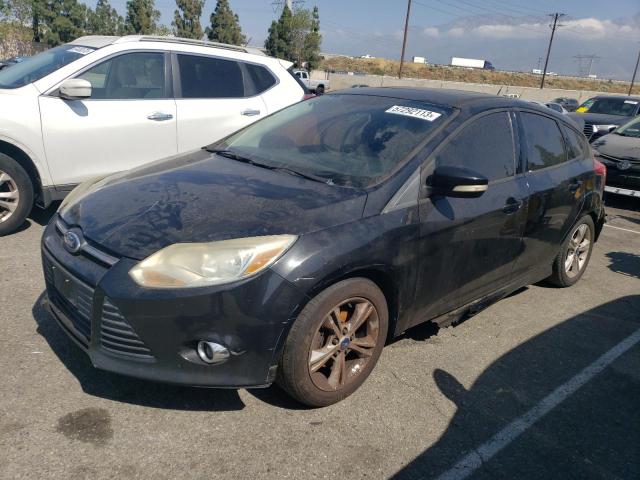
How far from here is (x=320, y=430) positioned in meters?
2.74

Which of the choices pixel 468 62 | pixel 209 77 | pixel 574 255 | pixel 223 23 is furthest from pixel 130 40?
pixel 468 62

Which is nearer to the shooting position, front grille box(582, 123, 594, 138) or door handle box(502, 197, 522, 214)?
door handle box(502, 197, 522, 214)

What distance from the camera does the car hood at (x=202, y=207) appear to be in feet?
8.57

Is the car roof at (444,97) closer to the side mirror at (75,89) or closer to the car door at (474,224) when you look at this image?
the car door at (474,224)

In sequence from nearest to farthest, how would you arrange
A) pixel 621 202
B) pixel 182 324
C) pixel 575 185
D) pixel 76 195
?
pixel 182 324 < pixel 76 195 < pixel 575 185 < pixel 621 202

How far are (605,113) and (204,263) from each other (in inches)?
633

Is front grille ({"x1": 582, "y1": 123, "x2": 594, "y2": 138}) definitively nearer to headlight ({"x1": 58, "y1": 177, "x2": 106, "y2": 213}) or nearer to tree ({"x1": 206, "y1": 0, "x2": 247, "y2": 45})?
headlight ({"x1": 58, "y1": 177, "x2": 106, "y2": 213})

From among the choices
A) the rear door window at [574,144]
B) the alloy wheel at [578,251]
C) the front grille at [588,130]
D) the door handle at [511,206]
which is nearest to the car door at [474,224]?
the door handle at [511,206]

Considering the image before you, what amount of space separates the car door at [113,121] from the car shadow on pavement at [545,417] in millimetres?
3696

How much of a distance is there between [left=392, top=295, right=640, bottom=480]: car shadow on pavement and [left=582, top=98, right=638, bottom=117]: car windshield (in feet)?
44.1

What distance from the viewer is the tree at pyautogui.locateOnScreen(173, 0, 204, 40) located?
57.2m

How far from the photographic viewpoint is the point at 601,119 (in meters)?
14.5

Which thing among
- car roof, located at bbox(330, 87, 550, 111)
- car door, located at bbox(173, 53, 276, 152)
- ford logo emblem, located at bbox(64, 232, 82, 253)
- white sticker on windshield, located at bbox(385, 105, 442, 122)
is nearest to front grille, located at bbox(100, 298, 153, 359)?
ford logo emblem, located at bbox(64, 232, 82, 253)

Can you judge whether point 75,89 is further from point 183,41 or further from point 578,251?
point 578,251
